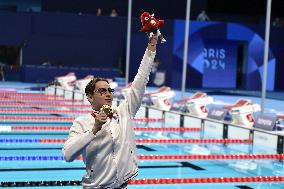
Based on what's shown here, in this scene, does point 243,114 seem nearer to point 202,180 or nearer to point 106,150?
point 202,180

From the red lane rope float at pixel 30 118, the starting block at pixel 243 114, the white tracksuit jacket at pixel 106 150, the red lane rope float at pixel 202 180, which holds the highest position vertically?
the white tracksuit jacket at pixel 106 150

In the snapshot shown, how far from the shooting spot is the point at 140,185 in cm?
558

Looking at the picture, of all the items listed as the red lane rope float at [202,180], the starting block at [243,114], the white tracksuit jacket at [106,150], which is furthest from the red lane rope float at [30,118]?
the white tracksuit jacket at [106,150]

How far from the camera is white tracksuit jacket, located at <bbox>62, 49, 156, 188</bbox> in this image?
96.1 inches

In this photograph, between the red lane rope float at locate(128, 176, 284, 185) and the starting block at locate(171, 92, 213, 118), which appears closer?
the red lane rope float at locate(128, 176, 284, 185)

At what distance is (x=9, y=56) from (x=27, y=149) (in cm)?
1645

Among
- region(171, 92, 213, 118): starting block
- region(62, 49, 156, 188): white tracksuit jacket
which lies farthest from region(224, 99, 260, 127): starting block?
region(62, 49, 156, 188): white tracksuit jacket

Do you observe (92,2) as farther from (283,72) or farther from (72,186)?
(72,186)

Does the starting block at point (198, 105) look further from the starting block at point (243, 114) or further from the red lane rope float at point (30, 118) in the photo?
the red lane rope float at point (30, 118)

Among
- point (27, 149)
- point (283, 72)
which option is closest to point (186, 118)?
point (27, 149)

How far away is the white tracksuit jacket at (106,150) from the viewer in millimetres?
2441

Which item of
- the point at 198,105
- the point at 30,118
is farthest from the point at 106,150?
the point at 30,118

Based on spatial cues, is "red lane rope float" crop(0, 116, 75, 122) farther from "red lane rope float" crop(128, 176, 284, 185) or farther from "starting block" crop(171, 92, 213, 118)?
"red lane rope float" crop(128, 176, 284, 185)

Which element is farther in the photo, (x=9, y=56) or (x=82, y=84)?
(x=9, y=56)
